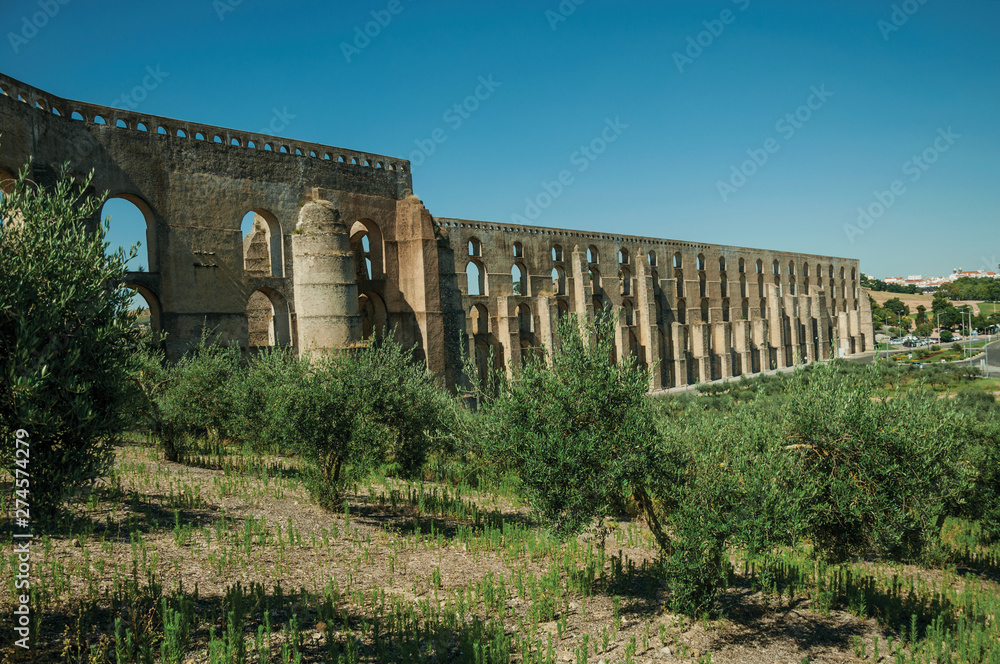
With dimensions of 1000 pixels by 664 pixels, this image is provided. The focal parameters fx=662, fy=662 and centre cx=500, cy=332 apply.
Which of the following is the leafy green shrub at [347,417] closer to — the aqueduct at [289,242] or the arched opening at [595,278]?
the aqueduct at [289,242]

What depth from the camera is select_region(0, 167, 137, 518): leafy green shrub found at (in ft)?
17.6

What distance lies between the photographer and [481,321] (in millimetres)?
33844

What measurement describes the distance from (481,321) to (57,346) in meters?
28.3

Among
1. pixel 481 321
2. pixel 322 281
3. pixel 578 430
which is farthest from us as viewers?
pixel 481 321

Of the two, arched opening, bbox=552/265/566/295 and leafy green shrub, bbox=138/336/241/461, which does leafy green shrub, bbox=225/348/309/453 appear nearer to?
leafy green shrub, bbox=138/336/241/461

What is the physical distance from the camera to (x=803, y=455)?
7758mm

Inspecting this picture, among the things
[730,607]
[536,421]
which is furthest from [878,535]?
[536,421]

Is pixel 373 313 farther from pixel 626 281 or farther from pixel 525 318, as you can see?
pixel 626 281

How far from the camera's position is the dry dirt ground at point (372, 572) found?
7320 millimetres

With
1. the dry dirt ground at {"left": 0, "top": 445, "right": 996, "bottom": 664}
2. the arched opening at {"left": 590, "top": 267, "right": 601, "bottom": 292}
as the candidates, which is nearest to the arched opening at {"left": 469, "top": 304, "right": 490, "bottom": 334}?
the arched opening at {"left": 590, "top": 267, "right": 601, "bottom": 292}

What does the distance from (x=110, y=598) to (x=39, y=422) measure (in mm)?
2596

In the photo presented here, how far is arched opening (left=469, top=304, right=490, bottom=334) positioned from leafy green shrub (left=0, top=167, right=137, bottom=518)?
2670cm

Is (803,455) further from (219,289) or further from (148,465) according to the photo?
(219,289)

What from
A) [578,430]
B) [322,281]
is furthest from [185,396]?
[578,430]
